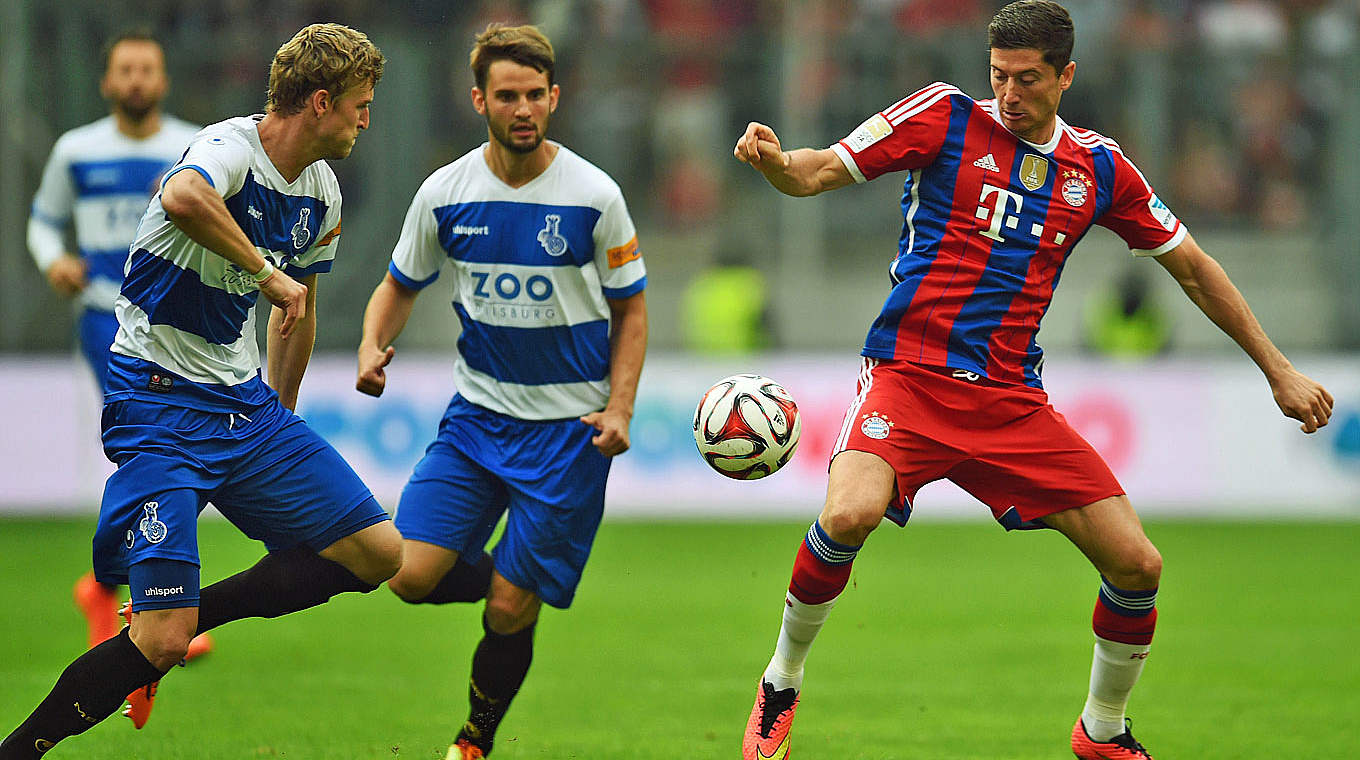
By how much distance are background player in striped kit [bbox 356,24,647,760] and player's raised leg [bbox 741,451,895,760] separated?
2.68 feet

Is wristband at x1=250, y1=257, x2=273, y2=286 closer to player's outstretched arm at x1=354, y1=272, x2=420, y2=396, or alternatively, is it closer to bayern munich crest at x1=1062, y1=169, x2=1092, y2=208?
player's outstretched arm at x1=354, y1=272, x2=420, y2=396

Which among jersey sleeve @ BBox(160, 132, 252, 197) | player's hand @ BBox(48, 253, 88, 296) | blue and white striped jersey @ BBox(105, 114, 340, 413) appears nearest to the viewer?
jersey sleeve @ BBox(160, 132, 252, 197)

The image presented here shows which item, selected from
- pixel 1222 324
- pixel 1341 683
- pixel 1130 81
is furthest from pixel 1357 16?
pixel 1222 324

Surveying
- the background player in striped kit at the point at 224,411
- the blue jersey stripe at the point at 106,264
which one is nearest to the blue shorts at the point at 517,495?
the background player in striped kit at the point at 224,411

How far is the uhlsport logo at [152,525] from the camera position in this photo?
184 inches

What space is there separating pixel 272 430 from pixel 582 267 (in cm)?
130

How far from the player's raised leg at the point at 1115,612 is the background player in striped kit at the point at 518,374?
63.7 inches

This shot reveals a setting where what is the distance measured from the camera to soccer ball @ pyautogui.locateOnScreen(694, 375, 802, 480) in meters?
5.34

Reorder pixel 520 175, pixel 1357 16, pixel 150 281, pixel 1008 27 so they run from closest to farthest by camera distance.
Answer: pixel 150 281 → pixel 1008 27 → pixel 520 175 → pixel 1357 16

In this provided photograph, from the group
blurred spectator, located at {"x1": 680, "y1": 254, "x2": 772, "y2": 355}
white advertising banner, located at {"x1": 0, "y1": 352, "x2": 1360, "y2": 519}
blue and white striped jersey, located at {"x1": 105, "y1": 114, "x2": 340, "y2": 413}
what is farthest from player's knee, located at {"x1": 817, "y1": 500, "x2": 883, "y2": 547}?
blurred spectator, located at {"x1": 680, "y1": 254, "x2": 772, "y2": 355}

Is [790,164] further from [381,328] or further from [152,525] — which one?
[152,525]

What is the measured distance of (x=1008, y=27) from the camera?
5.29 m

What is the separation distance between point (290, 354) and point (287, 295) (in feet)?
2.87

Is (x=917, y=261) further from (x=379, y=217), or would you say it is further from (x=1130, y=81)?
(x=1130, y=81)
